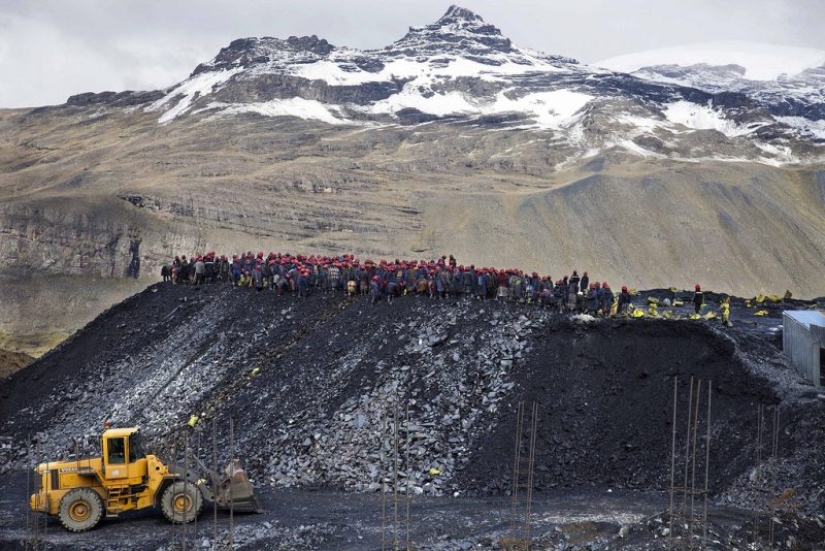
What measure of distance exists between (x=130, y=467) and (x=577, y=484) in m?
10.8

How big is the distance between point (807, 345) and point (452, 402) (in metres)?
10.2

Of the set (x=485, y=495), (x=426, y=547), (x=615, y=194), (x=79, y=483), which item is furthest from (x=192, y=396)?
(x=615, y=194)

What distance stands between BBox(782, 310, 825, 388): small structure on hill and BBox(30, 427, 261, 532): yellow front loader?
16.1 metres

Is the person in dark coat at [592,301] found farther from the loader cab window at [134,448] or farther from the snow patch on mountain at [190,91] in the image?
the snow patch on mountain at [190,91]

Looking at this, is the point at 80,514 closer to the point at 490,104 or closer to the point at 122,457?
the point at 122,457

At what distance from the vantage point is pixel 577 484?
28641mm

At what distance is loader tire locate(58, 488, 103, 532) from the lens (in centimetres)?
2639

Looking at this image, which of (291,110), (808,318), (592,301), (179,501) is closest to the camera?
(179,501)

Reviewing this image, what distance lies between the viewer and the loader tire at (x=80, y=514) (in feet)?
86.6

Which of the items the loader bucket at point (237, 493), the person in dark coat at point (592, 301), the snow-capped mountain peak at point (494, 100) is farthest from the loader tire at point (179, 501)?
the snow-capped mountain peak at point (494, 100)

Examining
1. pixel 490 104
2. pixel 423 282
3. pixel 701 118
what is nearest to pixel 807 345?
pixel 423 282

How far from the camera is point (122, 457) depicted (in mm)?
26516

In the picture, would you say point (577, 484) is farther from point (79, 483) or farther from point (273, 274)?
point (273, 274)

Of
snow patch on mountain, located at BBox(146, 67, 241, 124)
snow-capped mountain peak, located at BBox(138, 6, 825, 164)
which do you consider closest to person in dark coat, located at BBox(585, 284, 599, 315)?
snow-capped mountain peak, located at BBox(138, 6, 825, 164)
